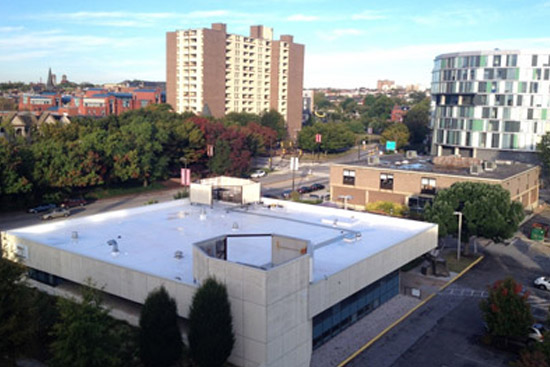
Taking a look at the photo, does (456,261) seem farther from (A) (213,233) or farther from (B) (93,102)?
(B) (93,102)

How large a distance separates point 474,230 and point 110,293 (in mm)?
28560

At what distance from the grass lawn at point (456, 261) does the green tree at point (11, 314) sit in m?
30.1

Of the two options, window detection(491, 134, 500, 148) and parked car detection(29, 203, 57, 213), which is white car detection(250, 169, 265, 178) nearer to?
parked car detection(29, 203, 57, 213)

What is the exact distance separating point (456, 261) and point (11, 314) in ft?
107

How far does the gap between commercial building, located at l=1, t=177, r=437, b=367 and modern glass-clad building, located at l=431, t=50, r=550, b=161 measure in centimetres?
5799

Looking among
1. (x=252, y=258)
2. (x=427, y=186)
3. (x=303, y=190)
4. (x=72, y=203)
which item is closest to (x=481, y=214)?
(x=427, y=186)

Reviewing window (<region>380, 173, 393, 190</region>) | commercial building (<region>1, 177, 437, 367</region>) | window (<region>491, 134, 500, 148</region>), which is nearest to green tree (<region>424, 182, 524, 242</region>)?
commercial building (<region>1, 177, 437, 367</region>)

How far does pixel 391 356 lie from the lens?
25781 mm

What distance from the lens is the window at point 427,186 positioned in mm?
Answer: 56438

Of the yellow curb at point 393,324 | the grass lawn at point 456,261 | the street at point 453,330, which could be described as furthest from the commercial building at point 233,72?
the street at point 453,330

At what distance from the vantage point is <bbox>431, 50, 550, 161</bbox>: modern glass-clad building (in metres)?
85.9

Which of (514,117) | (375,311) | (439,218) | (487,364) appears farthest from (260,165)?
(487,364)

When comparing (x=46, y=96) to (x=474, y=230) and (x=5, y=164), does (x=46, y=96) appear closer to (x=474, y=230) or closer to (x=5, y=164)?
(x=5, y=164)

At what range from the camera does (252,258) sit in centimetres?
2850
